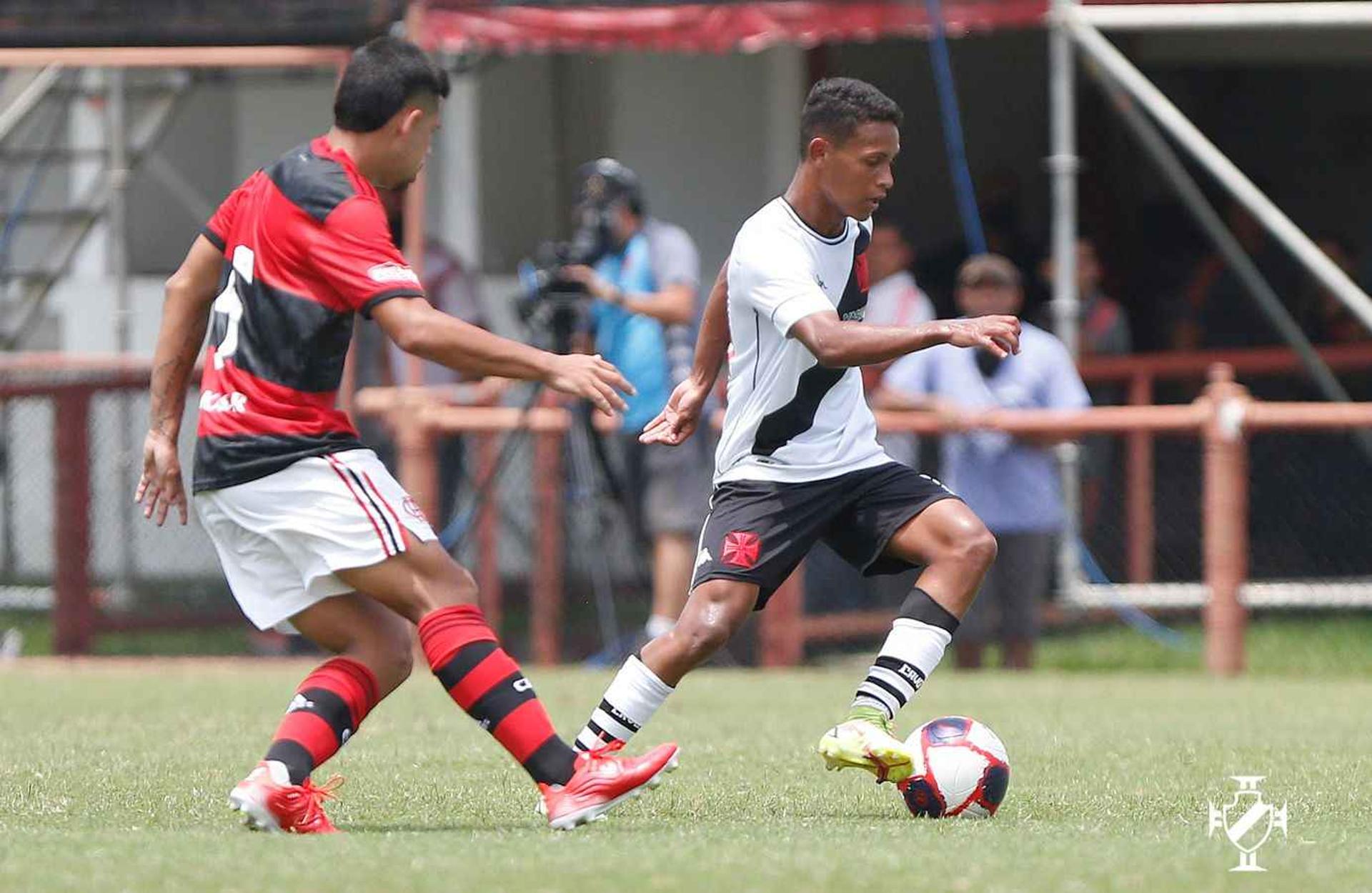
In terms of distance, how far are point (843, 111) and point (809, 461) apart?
0.98 metres

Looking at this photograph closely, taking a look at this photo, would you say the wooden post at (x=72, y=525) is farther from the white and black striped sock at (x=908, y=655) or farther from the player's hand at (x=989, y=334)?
the player's hand at (x=989, y=334)

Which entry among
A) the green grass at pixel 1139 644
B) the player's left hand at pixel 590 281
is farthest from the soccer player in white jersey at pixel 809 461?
the green grass at pixel 1139 644

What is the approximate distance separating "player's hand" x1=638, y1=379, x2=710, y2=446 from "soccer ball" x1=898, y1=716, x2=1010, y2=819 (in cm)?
108

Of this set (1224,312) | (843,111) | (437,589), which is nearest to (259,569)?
(437,589)

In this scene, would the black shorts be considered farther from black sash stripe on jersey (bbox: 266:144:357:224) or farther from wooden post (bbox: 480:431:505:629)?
wooden post (bbox: 480:431:505:629)

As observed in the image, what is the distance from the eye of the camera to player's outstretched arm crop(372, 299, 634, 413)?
5.59 metres

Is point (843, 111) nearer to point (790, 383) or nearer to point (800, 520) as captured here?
point (790, 383)

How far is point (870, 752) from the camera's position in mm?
6273

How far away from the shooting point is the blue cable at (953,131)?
1189 cm

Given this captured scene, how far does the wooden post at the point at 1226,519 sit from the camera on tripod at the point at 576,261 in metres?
2.98

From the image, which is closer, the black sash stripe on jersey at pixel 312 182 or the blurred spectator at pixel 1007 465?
the black sash stripe on jersey at pixel 312 182

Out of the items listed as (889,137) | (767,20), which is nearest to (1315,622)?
(767,20)

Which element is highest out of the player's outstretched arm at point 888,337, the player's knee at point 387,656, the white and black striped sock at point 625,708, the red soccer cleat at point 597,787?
the player's outstretched arm at point 888,337

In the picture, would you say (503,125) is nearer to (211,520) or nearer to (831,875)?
(211,520)
